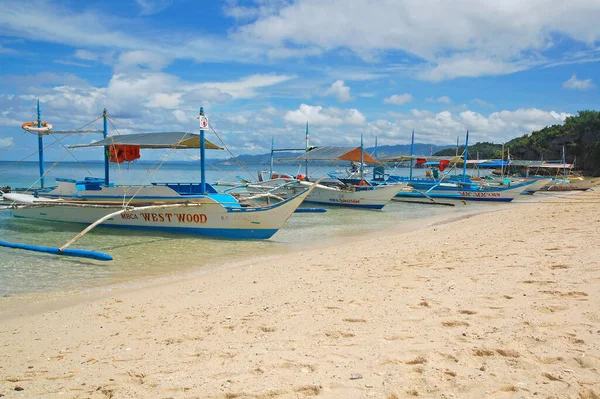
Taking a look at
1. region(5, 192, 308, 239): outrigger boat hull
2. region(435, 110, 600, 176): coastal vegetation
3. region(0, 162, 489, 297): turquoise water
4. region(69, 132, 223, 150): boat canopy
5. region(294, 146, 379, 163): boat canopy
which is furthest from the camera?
region(435, 110, 600, 176): coastal vegetation

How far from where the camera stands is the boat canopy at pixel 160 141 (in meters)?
14.8

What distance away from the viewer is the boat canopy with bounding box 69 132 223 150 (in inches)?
584

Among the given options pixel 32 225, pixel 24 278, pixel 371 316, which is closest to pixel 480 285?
pixel 371 316

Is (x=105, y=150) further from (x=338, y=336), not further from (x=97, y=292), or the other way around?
(x=338, y=336)

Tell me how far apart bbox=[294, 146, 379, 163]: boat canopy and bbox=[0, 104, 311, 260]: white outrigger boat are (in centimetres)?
893

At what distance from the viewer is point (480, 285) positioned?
577 cm

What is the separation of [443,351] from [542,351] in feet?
2.46

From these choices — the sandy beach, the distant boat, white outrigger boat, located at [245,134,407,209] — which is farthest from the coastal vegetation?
the sandy beach

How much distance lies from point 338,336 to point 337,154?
19.5 m

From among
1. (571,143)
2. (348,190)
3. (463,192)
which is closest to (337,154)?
(348,190)

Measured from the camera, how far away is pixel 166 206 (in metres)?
13.1

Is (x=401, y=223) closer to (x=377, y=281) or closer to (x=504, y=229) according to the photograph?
(x=504, y=229)

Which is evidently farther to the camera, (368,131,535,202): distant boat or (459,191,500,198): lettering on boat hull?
(459,191,500,198): lettering on boat hull

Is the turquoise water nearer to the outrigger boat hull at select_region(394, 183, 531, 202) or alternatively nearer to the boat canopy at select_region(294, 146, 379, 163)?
the boat canopy at select_region(294, 146, 379, 163)
